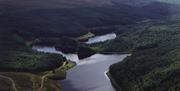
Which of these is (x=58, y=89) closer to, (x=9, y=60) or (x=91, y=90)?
(x=91, y=90)

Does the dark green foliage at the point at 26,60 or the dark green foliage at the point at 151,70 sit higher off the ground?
the dark green foliage at the point at 151,70

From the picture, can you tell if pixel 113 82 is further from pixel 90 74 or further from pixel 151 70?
pixel 90 74

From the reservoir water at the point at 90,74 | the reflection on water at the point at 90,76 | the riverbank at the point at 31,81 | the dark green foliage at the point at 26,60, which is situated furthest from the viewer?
the dark green foliage at the point at 26,60

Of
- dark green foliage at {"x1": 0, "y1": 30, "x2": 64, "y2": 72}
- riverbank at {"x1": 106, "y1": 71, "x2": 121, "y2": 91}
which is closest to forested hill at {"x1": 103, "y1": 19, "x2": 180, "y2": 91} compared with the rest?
riverbank at {"x1": 106, "y1": 71, "x2": 121, "y2": 91}

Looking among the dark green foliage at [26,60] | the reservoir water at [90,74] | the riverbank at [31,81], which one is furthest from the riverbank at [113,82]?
the dark green foliage at [26,60]

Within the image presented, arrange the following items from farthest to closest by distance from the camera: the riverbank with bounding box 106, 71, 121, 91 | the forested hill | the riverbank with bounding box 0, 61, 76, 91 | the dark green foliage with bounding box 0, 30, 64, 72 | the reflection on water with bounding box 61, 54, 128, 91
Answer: the dark green foliage with bounding box 0, 30, 64, 72 < the reflection on water with bounding box 61, 54, 128, 91 < the riverbank with bounding box 106, 71, 121, 91 < the riverbank with bounding box 0, 61, 76, 91 < the forested hill

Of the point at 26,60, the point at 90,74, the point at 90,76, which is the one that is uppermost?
the point at 90,76

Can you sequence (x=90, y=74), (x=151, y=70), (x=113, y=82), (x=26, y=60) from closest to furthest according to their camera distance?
(x=113, y=82)
(x=151, y=70)
(x=90, y=74)
(x=26, y=60)

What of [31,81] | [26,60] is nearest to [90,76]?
[31,81]

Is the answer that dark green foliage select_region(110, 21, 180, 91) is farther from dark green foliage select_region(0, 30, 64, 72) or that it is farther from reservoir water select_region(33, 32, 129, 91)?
dark green foliage select_region(0, 30, 64, 72)

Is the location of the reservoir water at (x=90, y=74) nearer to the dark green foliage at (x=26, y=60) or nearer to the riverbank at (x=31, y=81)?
the riverbank at (x=31, y=81)

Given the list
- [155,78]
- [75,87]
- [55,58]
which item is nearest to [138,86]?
[155,78]
